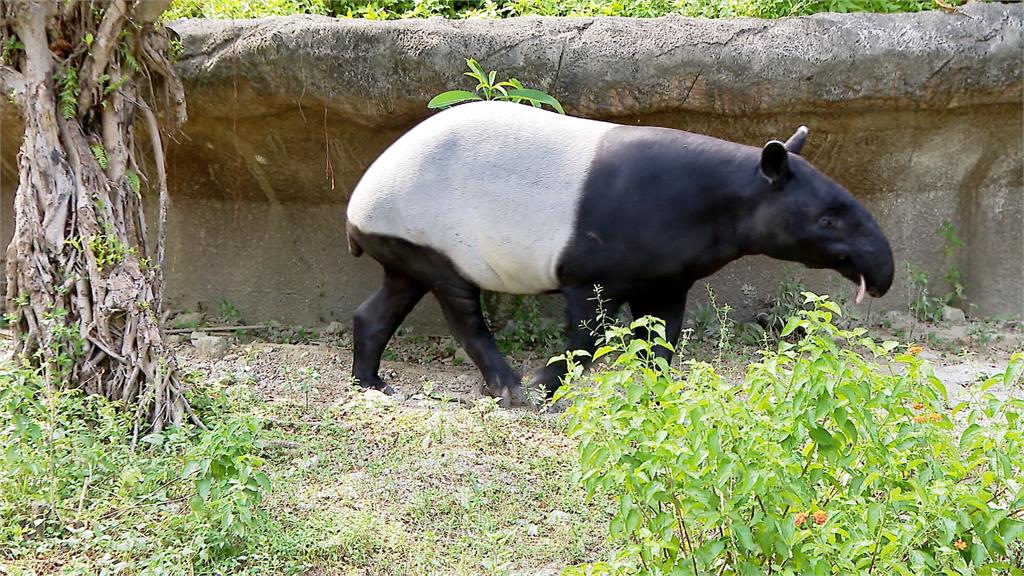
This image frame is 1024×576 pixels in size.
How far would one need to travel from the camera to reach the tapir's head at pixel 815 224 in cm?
463

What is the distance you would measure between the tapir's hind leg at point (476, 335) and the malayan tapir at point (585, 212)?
0.01m

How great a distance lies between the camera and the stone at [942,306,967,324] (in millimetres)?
6383

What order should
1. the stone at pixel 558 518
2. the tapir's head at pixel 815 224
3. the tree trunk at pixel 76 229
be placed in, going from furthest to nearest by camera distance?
the tapir's head at pixel 815 224 → the tree trunk at pixel 76 229 → the stone at pixel 558 518

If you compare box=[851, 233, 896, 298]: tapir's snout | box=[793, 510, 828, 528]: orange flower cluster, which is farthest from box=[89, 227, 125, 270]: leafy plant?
box=[851, 233, 896, 298]: tapir's snout

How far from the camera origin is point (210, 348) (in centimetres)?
554

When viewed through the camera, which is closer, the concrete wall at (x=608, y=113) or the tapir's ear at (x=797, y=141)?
the tapir's ear at (x=797, y=141)

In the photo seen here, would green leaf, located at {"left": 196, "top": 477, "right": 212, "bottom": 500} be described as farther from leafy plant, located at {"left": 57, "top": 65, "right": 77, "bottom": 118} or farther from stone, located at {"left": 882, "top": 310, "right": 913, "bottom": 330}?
stone, located at {"left": 882, "top": 310, "right": 913, "bottom": 330}

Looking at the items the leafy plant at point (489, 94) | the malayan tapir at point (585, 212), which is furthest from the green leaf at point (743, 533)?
the leafy plant at point (489, 94)

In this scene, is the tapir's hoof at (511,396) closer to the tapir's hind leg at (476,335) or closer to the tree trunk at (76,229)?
the tapir's hind leg at (476,335)

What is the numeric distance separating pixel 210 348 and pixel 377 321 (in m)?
1.10

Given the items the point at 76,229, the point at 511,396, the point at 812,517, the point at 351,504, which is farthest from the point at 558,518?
the point at 76,229

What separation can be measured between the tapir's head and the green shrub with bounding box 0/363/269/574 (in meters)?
2.71

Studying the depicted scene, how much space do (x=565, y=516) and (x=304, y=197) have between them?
12.5 ft

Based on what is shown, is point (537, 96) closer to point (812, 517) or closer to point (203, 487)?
point (203, 487)
